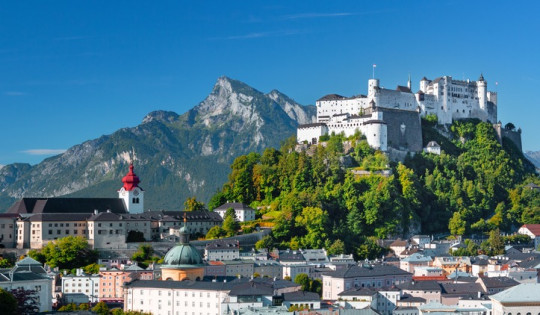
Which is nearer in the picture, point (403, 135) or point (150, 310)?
point (150, 310)

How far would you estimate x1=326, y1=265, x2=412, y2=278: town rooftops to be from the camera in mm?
76000

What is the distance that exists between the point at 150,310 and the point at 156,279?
5.68m

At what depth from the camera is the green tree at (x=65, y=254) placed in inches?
2990

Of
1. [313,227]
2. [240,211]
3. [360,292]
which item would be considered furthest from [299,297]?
[240,211]

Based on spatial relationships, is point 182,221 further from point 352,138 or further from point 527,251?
point 527,251

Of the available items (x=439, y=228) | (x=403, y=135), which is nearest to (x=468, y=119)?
(x=403, y=135)

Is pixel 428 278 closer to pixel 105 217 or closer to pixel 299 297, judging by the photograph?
pixel 299 297

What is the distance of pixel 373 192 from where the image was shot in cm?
9494

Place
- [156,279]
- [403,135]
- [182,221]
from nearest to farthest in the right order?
A: [156,279] < [182,221] < [403,135]

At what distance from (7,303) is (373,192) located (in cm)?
4592

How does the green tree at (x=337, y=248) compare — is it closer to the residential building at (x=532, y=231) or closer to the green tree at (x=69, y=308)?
the residential building at (x=532, y=231)

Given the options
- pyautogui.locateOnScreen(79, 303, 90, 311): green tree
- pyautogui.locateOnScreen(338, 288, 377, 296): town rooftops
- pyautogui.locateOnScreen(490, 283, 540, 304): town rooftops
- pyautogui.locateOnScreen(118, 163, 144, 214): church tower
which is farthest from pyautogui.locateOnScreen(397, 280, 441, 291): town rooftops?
pyautogui.locateOnScreen(118, 163, 144, 214): church tower

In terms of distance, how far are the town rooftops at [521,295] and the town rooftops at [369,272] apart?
14.6 meters

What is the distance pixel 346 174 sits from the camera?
322ft
